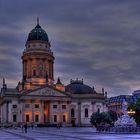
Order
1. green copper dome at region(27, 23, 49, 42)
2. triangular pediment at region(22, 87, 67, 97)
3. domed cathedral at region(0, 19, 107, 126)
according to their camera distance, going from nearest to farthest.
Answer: domed cathedral at region(0, 19, 107, 126)
triangular pediment at region(22, 87, 67, 97)
green copper dome at region(27, 23, 49, 42)

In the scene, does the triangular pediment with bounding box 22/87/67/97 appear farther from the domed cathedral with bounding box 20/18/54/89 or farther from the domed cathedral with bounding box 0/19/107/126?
the domed cathedral with bounding box 20/18/54/89

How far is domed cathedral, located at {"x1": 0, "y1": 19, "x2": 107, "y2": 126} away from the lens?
14838cm

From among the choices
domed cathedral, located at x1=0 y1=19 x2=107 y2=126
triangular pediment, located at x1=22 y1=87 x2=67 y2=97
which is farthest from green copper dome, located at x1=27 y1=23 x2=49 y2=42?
triangular pediment, located at x1=22 y1=87 x2=67 y2=97

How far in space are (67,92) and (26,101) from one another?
18.2m

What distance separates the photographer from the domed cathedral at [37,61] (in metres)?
155

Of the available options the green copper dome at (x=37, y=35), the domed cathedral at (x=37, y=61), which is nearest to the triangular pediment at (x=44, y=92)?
the domed cathedral at (x=37, y=61)

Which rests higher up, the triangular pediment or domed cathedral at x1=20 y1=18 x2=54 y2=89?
domed cathedral at x1=20 y1=18 x2=54 y2=89

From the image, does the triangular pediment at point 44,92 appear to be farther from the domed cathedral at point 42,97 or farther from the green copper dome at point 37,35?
the green copper dome at point 37,35

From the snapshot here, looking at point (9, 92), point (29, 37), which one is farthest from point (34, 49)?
point (9, 92)

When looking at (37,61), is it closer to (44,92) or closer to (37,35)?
(37,35)

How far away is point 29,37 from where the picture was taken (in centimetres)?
16462

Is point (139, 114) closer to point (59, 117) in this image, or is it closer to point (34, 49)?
point (59, 117)

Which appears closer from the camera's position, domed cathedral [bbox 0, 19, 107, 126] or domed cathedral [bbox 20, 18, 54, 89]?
domed cathedral [bbox 0, 19, 107, 126]

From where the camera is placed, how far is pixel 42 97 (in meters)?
150
